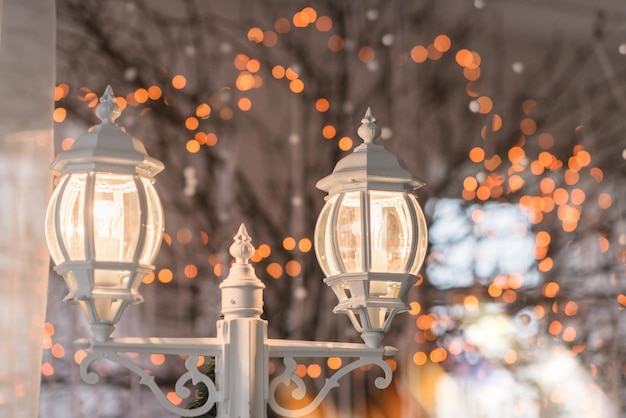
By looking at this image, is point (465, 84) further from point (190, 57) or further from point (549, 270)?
point (190, 57)

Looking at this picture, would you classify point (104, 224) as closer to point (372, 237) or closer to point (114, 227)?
point (114, 227)

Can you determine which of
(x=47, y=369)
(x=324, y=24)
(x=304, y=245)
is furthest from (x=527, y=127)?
(x=47, y=369)

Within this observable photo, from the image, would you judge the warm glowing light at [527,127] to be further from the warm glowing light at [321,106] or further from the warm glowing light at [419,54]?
the warm glowing light at [321,106]

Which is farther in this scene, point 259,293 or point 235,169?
point 235,169

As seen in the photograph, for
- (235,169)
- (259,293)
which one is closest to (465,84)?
(235,169)

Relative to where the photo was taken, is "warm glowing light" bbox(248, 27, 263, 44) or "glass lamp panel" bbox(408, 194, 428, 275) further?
"warm glowing light" bbox(248, 27, 263, 44)

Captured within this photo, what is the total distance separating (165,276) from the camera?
2.73 meters

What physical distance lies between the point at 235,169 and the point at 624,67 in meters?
1.31

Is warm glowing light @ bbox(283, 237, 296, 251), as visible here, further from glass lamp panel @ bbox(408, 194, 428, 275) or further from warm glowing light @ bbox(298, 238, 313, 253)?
glass lamp panel @ bbox(408, 194, 428, 275)

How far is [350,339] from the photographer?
288cm

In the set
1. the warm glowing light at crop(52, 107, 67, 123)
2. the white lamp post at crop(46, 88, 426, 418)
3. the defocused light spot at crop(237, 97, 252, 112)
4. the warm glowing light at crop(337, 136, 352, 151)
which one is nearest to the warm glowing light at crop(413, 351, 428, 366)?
the warm glowing light at crop(337, 136, 352, 151)

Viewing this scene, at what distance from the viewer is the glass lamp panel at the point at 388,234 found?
4.00 ft

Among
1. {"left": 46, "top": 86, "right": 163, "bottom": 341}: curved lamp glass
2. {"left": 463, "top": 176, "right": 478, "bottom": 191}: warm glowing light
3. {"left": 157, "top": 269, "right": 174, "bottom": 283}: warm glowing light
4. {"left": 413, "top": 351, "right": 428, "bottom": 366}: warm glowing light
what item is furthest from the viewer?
{"left": 463, "top": 176, "right": 478, "bottom": 191}: warm glowing light

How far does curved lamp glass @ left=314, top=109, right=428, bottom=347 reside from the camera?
1.21m
